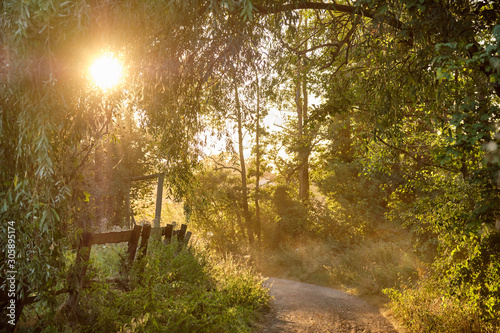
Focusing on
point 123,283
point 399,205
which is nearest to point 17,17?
point 123,283

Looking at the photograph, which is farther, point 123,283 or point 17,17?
point 123,283

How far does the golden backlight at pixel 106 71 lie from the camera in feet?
13.2

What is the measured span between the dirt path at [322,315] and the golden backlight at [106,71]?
19.4 feet

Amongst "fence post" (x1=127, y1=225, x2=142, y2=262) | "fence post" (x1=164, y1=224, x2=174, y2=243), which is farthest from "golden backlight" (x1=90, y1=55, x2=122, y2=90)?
"fence post" (x1=164, y1=224, x2=174, y2=243)

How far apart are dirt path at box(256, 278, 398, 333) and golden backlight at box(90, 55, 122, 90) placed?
592cm

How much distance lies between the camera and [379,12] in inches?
172

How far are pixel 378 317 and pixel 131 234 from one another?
6.48 metres

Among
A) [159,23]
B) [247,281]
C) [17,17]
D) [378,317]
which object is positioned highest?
[159,23]

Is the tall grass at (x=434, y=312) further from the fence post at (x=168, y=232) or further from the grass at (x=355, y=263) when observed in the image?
the fence post at (x=168, y=232)

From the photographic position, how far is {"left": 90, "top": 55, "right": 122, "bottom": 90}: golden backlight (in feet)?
13.2

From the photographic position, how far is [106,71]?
427 cm

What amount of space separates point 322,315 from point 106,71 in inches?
307

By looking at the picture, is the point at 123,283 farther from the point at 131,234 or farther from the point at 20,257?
the point at 20,257

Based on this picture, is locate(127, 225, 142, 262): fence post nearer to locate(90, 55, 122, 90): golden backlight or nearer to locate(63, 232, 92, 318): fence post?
locate(63, 232, 92, 318): fence post
